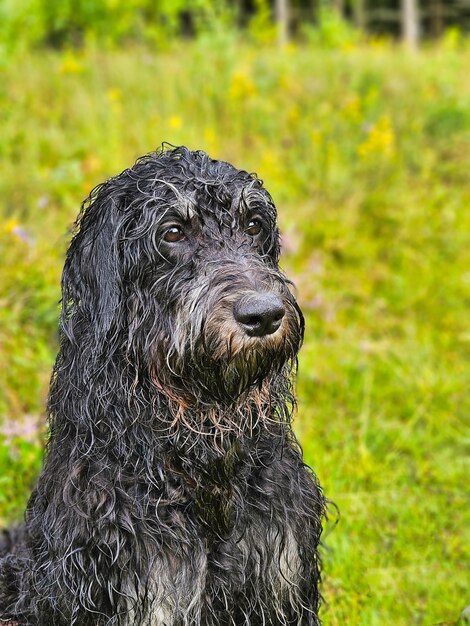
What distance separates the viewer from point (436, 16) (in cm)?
1969

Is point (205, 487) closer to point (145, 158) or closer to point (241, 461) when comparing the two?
point (241, 461)

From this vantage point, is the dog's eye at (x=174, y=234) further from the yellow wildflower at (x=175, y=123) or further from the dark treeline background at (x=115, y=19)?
the dark treeline background at (x=115, y=19)

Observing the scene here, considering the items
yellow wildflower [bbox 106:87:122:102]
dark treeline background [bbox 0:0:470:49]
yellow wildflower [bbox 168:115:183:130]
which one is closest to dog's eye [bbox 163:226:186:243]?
yellow wildflower [bbox 168:115:183:130]

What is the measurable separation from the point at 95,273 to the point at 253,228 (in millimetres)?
541

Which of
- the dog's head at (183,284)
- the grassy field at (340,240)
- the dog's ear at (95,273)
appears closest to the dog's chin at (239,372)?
the dog's head at (183,284)

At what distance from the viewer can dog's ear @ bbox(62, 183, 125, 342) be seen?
255 cm

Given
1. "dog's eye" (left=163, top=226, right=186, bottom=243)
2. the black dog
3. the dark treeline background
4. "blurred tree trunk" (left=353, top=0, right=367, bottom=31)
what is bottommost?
the black dog

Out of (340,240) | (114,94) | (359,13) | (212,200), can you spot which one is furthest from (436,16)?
(212,200)

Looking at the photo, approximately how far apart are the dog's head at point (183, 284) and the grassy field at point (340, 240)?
1.48m

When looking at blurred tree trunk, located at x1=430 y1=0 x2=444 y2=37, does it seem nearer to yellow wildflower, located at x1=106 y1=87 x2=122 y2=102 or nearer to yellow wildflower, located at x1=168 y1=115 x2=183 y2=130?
yellow wildflower, located at x1=106 y1=87 x2=122 y2=102

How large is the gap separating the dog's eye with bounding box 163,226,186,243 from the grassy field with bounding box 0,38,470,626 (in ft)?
5.58

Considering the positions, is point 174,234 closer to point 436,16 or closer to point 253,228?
point 253,228

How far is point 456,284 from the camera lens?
268 inches

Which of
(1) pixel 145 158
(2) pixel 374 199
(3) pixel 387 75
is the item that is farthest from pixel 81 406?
(3) pixel 387 75
